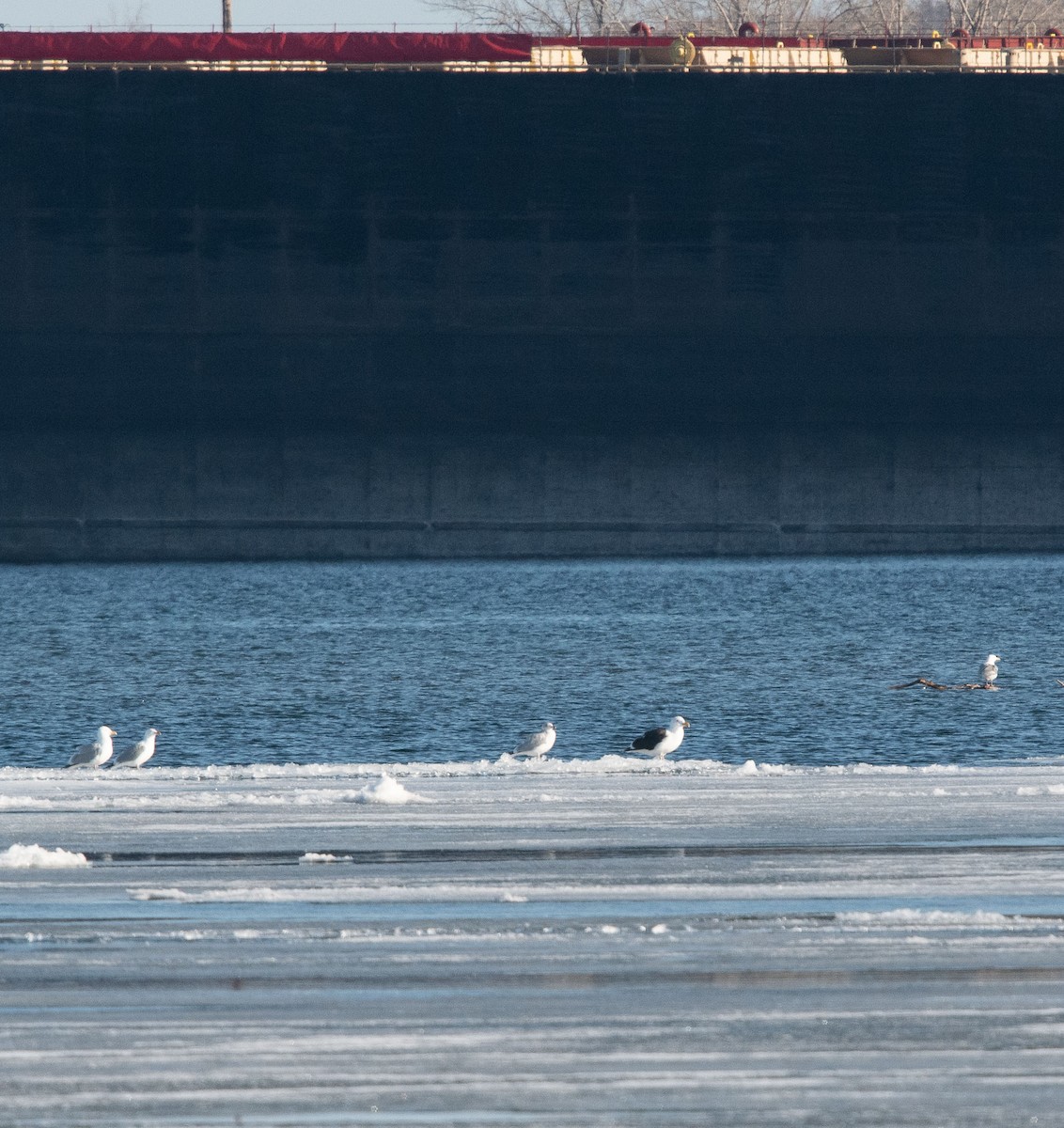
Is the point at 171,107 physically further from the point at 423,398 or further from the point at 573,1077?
the point at 573,1077

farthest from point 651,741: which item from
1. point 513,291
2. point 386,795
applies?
point 513,291

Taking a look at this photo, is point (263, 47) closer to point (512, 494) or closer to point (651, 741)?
point (512, 494)

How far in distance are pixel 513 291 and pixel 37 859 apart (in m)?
38.0

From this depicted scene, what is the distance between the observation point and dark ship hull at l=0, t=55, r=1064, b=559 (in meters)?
46.8

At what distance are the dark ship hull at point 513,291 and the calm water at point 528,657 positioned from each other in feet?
5.87

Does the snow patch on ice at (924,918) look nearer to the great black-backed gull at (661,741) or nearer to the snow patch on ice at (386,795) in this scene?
the snow patch on ice at (386,795)

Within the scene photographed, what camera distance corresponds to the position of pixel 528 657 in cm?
3150

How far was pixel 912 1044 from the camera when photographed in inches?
257

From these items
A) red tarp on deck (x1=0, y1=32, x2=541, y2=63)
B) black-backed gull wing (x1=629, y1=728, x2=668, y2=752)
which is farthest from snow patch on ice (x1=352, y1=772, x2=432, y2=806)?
red tarp on deck (x1=0, y1=32, x2=541, y2=63)

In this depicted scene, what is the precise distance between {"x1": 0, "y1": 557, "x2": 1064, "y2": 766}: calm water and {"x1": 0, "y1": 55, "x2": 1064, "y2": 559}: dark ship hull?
5.87 ft

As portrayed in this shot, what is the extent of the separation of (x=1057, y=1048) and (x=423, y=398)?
41.4 metres

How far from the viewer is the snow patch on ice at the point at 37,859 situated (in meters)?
9.77

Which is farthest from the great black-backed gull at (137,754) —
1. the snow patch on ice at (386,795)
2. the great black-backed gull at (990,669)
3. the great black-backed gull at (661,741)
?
the great black-backed gull at (990,669)

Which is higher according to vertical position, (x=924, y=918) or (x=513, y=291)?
(x=513, y=291)
